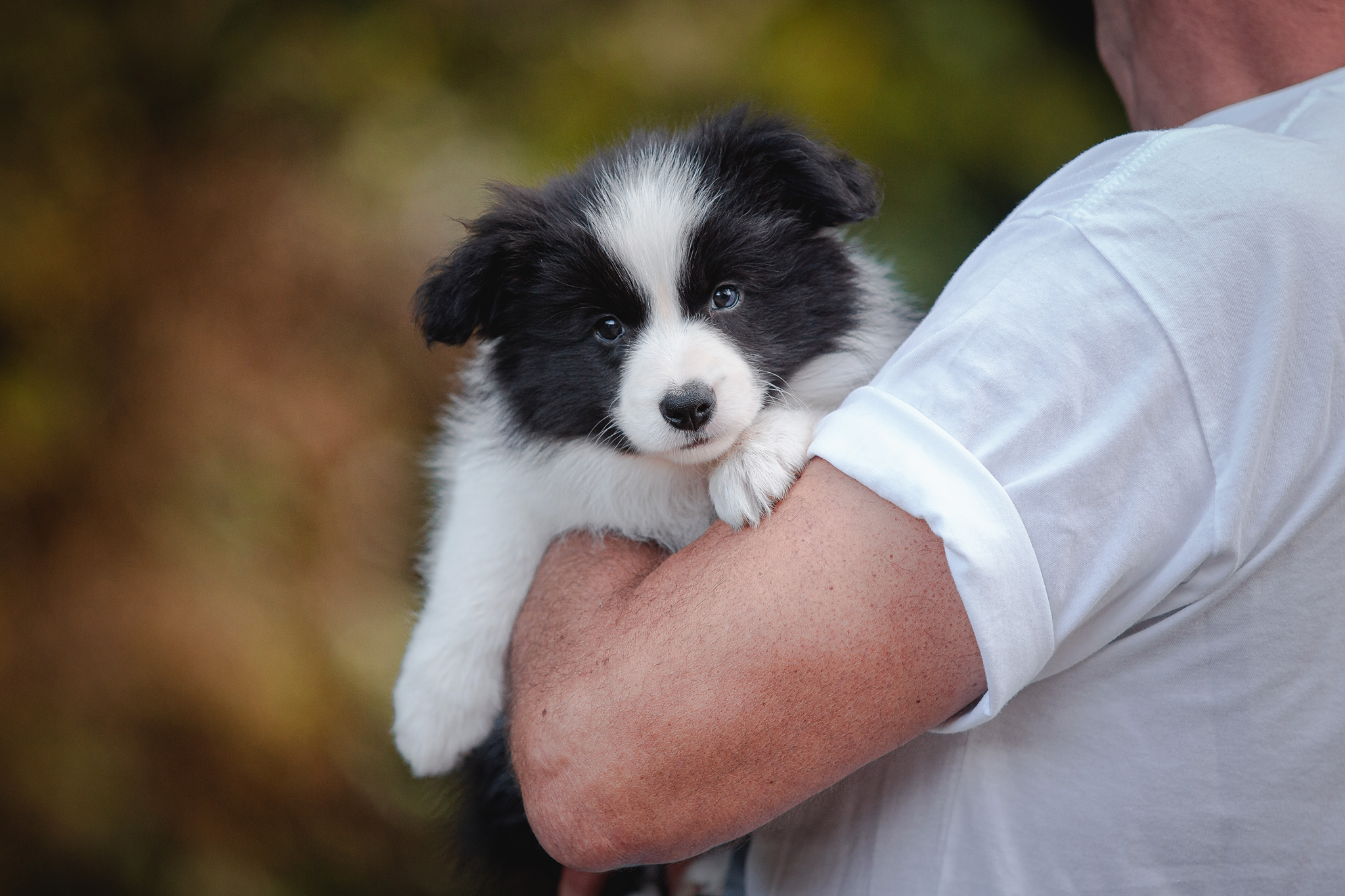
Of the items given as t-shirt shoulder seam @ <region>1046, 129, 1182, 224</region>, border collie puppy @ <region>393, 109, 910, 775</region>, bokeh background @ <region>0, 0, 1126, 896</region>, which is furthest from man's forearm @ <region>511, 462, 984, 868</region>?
bokeh background @ <region>0, 0, 1126, 896</region>

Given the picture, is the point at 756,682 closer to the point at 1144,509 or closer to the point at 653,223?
the point at 1144,509

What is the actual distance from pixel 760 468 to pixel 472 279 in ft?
1.92

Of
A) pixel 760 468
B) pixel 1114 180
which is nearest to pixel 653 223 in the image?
pixel 760 468

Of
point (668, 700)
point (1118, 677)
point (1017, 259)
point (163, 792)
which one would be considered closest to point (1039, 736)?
point (1118, 677)

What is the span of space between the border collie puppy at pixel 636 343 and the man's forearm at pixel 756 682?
19 cm

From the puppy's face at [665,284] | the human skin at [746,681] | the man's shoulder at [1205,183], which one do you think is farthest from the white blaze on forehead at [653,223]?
the man's shoulder at [1205,183]

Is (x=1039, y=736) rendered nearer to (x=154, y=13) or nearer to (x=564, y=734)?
(x=564, y=734)

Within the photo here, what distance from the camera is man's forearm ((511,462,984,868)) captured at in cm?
92

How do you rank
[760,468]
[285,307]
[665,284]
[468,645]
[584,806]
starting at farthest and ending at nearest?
[285,307] < [468,645] < [665,284] < [760,468] < [584,806]

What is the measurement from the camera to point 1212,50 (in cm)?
137

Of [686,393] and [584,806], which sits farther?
[686,393]

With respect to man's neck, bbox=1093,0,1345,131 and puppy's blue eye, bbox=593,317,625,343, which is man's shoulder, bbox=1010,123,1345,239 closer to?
man's neck, bbox=1093,0,1345,131

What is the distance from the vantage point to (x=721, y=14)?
2184 mm

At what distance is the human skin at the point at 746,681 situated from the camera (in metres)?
0.92
